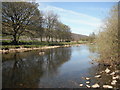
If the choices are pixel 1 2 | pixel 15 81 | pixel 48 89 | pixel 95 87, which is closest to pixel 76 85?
pixel 95 87

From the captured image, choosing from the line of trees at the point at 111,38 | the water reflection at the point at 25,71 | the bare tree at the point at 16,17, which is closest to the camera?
the water reflection at the point at 25,71

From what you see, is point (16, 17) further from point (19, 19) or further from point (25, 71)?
point (25, 71)

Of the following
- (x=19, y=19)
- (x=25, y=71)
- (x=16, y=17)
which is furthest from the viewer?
(x=19, y=19)

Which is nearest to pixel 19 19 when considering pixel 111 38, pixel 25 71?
pixel 25 71

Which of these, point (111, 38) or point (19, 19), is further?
point (19, 19)

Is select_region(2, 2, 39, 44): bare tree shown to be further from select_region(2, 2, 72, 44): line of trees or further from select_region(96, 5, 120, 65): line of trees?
select_region(96, 5, 120, 65): line of trees

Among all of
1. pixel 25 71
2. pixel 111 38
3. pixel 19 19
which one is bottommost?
pixel 25 71

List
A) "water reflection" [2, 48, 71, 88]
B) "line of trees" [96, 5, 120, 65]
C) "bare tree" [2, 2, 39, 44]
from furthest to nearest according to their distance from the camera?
"bare tree" [2, 2, 39, 44] < "line of trees" [96, 5, 120, 65] < "water reflection" [2, 48, 71, 88]

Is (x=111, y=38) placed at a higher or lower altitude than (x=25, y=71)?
higher

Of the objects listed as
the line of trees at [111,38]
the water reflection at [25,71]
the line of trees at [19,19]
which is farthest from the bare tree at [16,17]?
the line of trees at [111,38]

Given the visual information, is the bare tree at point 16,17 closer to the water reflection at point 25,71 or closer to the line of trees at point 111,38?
the water reflection at point 25,71

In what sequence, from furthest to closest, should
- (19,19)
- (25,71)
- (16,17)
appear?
(19,19)
(16,17)
(25,71)

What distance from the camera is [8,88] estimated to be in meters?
6.25

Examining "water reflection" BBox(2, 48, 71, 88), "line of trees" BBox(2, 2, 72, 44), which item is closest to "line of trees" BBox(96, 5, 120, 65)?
"water reflection" BBox(2, 48, 71, 88)
